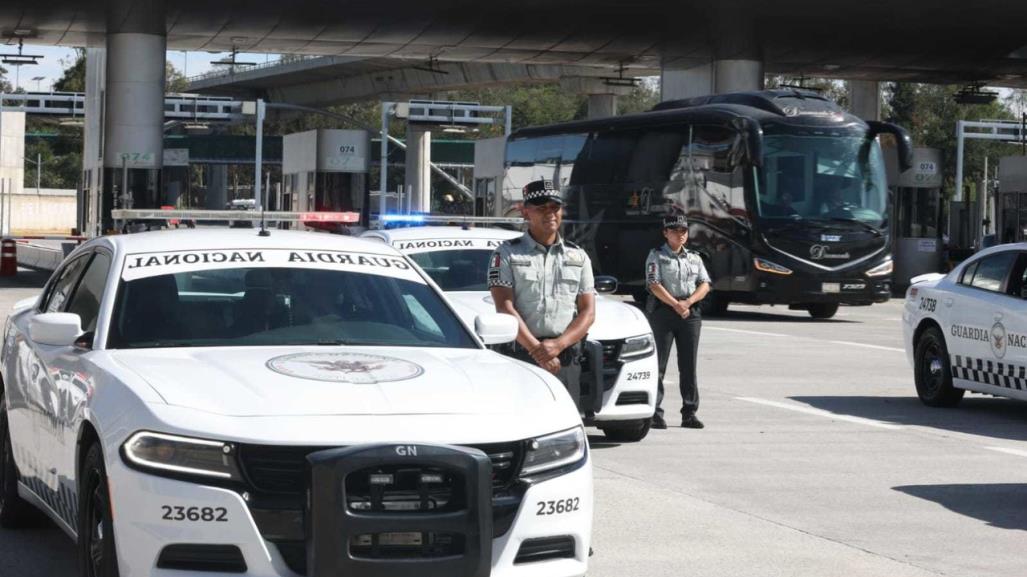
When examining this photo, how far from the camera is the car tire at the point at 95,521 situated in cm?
614

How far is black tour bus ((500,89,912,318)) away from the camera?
29.8 meters

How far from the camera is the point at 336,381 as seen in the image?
648 cm

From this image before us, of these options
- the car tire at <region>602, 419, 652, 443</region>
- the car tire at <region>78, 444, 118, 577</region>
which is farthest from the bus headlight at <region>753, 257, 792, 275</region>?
the car tire at <region>78, 444, 118, 577</region>

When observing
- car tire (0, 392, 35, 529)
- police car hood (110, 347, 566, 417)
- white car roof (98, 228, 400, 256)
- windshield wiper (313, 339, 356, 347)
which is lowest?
car tire (0, 392, 35, 529)

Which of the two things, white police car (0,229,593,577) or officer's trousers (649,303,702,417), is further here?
officer's trousers (649,303,702,417)

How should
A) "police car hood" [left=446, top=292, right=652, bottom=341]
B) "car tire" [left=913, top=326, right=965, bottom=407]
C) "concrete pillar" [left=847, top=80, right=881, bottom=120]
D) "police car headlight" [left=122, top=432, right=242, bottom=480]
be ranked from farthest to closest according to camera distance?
"concrete pillar" [left=847, top=80, right=881, bottom=120] < "car tire" [left=913, top=326, right=965, bottom=407] < "police car hood" [left=446, top=292, right=652, bottom=341] < "police car headlight" [left=122, top=432, right=242, bottom=480]

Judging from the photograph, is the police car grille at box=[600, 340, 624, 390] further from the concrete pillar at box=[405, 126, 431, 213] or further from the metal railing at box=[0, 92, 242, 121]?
the concrete pillar at box=[405, 126, 431, 213]

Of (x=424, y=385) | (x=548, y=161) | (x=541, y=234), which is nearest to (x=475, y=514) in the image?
(x=424, y=385)

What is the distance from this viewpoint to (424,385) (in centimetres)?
657

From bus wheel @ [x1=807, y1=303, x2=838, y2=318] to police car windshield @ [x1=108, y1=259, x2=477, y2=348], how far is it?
24.4m

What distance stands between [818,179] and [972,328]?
594 inches

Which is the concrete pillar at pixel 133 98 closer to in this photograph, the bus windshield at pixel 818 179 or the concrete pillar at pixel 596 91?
the bus windshield at pixel 818 179

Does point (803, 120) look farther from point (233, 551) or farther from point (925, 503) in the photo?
point (233, 551)

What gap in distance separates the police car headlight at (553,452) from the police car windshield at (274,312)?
3.94 feet
